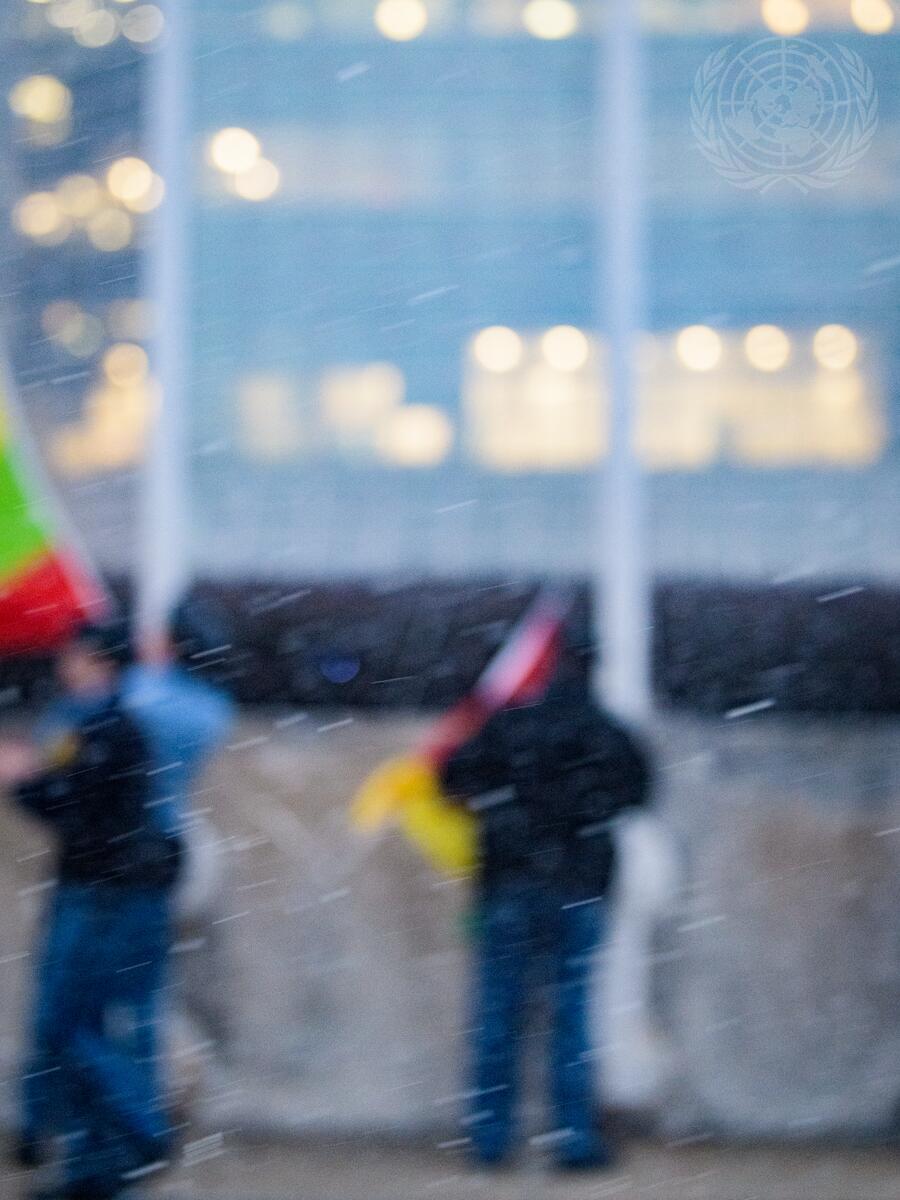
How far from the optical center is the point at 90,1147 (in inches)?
138

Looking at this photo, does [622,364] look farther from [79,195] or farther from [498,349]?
[79,195]

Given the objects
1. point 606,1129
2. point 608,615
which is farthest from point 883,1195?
point 608,615

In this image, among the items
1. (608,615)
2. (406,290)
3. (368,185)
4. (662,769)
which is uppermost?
(368,185)

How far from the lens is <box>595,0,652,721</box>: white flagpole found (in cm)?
507

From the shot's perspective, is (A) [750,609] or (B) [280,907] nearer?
(B) [280,907]

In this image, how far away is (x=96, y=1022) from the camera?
11.6 feet

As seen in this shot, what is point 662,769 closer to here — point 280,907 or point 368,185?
point 280,907

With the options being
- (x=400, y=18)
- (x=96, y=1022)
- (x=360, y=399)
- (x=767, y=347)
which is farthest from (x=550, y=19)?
(x=96, y=1022)

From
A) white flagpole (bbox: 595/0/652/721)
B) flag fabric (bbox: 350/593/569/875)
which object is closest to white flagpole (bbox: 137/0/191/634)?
white flagpole (bbox: 595/0/652/721)

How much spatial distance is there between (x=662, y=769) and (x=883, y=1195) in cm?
179

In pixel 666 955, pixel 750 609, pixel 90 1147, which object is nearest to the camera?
pixel 90 1147

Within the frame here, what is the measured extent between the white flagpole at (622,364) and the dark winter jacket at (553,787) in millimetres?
1297

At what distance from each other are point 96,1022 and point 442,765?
1.13m

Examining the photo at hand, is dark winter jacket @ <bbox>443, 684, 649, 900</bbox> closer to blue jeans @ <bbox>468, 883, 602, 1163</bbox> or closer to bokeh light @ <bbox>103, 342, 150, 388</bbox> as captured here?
blue jeans @ <bbox>468, 883, 602, 1163</bbox>
